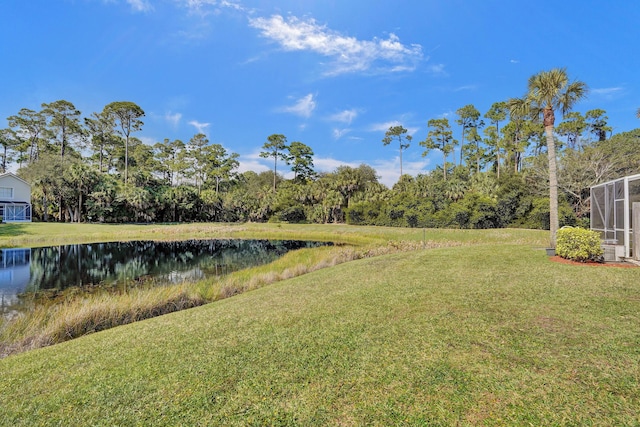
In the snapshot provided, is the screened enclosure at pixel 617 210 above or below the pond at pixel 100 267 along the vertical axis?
above

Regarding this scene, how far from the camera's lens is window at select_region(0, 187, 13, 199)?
3791 cm

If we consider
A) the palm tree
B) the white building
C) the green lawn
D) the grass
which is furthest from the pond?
the white building

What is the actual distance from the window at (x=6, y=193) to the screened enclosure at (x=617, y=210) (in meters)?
56.0

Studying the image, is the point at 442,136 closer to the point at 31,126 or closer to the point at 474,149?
the point at 474,149

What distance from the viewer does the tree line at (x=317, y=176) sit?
3189 cm

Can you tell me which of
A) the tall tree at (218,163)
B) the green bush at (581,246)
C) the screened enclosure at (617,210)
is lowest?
the green bush at (581,246)

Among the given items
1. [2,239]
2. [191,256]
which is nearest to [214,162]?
[2,239]

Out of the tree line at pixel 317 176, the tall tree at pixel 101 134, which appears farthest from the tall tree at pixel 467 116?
the tall tree at pixel 101 134

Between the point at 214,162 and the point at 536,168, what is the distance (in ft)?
174

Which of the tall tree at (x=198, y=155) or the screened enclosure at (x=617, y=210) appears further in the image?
the tall tree at (x=198, y=155)

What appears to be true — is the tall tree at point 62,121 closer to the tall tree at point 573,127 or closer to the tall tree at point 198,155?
the tall tree at point 198,155

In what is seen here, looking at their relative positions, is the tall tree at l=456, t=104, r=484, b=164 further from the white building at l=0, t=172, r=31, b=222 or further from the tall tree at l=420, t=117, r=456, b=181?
the white building at l=0, t=172, r=31, b=222

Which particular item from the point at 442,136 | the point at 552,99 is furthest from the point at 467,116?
the point at 552,99

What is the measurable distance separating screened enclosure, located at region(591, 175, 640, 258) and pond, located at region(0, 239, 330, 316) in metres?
15.0
